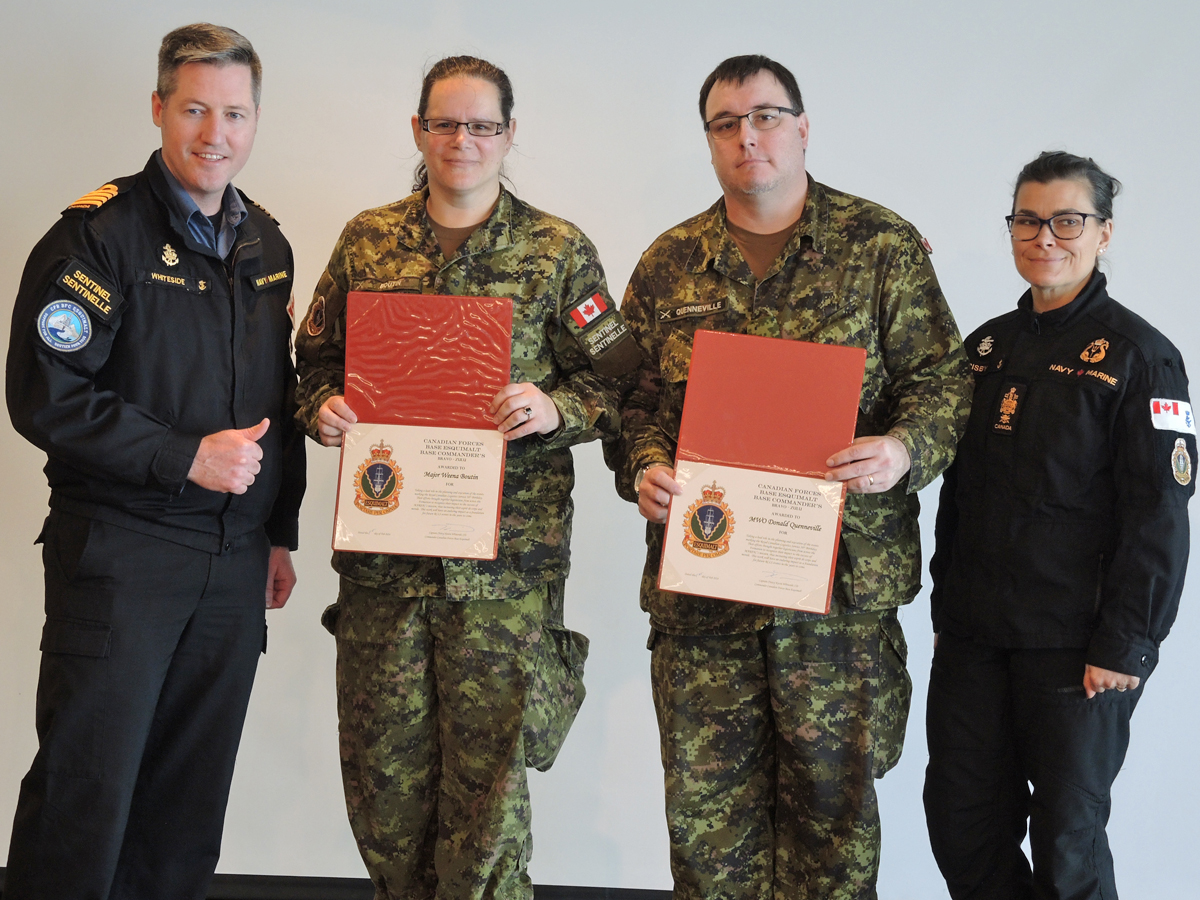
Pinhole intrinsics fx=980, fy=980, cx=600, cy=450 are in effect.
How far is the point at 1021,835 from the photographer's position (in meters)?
2.16

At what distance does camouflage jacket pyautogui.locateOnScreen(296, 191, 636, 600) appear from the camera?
2084 millimetres

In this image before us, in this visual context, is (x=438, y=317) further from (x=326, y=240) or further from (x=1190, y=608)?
(x=1190, y=608)

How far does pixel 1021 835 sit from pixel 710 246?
57.6 inches

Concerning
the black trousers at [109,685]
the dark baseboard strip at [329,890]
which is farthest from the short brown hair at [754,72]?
the dark baseboard strip at [329,890]

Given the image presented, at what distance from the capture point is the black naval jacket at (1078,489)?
6.18ft

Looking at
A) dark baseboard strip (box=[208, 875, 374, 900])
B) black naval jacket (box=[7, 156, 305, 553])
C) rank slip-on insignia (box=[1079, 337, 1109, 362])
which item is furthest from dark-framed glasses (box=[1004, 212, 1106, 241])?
dark baseboard strip (box=[208, 875, 374, 900])

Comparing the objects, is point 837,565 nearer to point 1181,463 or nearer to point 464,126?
point 1181,463

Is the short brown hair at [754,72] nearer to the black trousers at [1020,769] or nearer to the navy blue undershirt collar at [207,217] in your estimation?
the navy blue undershirt collar at [207,217]

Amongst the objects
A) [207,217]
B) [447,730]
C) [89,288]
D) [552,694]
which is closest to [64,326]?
[89,288]

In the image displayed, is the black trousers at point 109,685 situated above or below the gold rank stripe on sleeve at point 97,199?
below

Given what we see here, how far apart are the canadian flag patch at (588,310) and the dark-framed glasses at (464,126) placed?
1.31 feet

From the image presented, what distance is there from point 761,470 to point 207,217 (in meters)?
1.30

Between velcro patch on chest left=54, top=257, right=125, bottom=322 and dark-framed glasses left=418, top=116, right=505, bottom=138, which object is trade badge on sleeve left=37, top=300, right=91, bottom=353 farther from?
dark-framed glasses left=418, top=116, right=505, bottom=138

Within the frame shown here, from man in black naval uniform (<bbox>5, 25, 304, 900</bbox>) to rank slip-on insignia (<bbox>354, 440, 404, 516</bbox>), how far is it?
→ 211 mm
